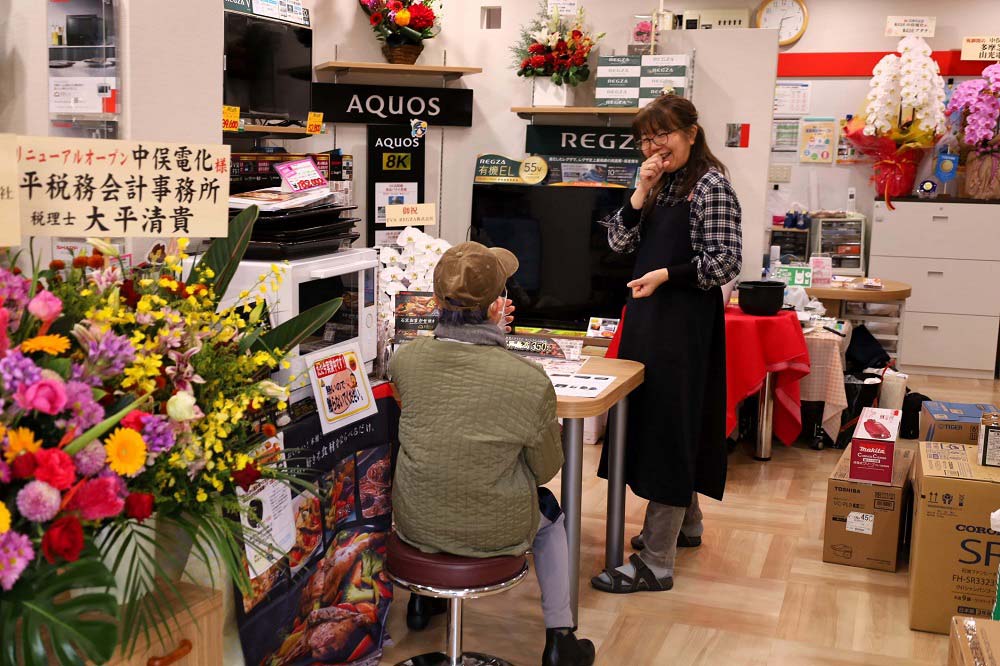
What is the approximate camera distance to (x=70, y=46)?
2.05 m

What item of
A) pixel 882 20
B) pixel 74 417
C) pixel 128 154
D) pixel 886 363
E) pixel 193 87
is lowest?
pixel 886 363

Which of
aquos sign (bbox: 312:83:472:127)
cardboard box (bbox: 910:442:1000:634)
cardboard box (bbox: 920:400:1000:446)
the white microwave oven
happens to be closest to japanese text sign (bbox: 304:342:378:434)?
the white microwave oven

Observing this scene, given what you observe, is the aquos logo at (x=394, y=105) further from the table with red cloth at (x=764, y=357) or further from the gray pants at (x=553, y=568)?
the gray pants at (x=553, y=568)

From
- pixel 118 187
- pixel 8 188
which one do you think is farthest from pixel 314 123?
pixel 8 188

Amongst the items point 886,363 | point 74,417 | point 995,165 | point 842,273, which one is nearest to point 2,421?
point 74,417

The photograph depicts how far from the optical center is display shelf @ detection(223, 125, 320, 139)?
14.1 ft

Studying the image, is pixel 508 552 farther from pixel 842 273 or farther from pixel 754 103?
pixel 842 273

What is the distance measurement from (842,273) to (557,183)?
2.57 meters

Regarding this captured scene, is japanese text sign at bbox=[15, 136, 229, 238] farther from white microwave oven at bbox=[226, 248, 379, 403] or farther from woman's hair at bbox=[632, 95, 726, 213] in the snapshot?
woman's hair at bbox=[632, 95, 726, 213]

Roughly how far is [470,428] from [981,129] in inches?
231

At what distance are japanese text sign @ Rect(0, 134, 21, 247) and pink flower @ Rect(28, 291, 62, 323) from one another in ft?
0.70

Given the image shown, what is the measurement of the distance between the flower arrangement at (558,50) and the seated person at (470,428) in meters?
3.03

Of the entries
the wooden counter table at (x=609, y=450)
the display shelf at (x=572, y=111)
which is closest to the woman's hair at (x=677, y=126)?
the wooden counter table at (x=609, y=450)

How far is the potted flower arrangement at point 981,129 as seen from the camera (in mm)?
6848
